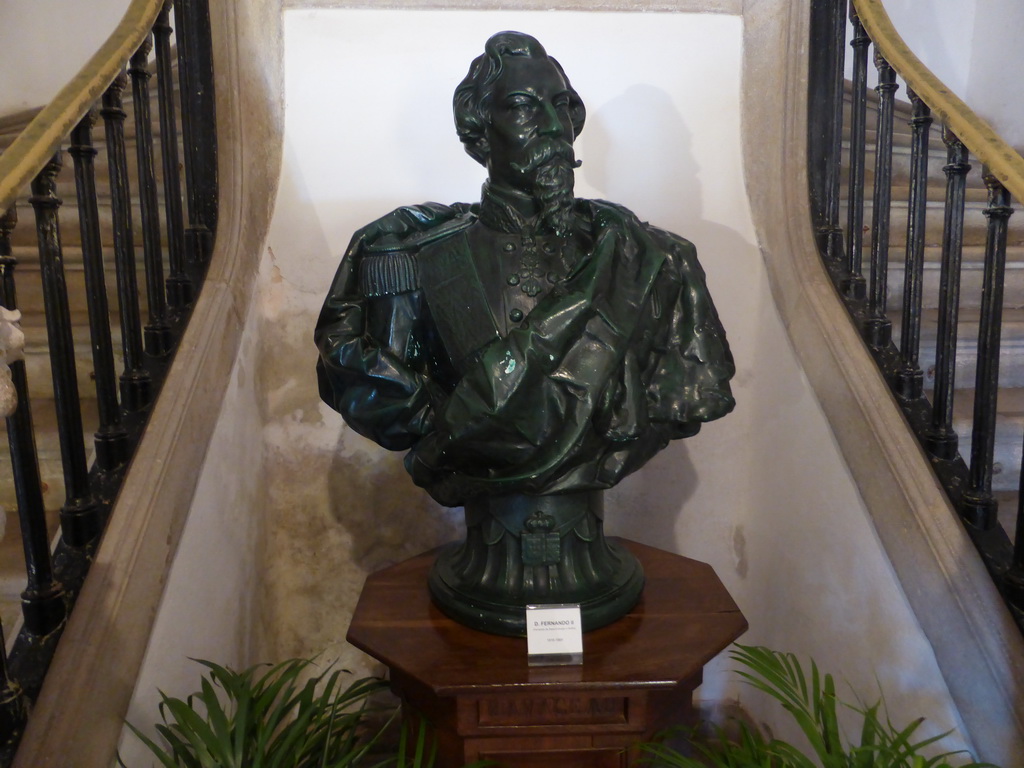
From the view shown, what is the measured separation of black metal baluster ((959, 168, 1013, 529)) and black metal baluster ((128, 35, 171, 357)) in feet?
5.37

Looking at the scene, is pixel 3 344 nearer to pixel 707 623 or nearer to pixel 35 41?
pixel 707 623

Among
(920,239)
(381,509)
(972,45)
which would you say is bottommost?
(381,509)

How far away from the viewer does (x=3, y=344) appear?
2.63 ft

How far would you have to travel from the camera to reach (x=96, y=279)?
147 cm

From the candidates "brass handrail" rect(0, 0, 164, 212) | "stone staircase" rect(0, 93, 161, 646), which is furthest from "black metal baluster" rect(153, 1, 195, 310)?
"stone staircase" rect(0, 93, 161, 646)

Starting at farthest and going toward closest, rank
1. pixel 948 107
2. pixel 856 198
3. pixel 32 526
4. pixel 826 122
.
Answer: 1. pixel 826 122
2. pixel 856 198
3. pixel 948 107
4. pixel 32 526

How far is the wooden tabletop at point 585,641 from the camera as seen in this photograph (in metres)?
1.29

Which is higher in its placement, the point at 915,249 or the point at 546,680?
the point at 915,249

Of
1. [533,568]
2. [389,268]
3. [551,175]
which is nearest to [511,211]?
[551,175]

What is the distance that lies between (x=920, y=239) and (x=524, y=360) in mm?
1033

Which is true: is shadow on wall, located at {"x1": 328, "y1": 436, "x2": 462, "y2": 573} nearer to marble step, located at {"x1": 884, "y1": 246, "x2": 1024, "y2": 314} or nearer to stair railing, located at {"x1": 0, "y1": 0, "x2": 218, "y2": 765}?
stair railing, located at {"x1": 0, "y1": 0, "x2": 218, "y2": 765}

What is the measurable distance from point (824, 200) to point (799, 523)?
82 cm

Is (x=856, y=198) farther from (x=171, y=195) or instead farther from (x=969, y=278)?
(x=171, y=195)

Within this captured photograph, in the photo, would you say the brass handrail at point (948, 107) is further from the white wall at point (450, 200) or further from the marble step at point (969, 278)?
the marble step at point (969, 278)
